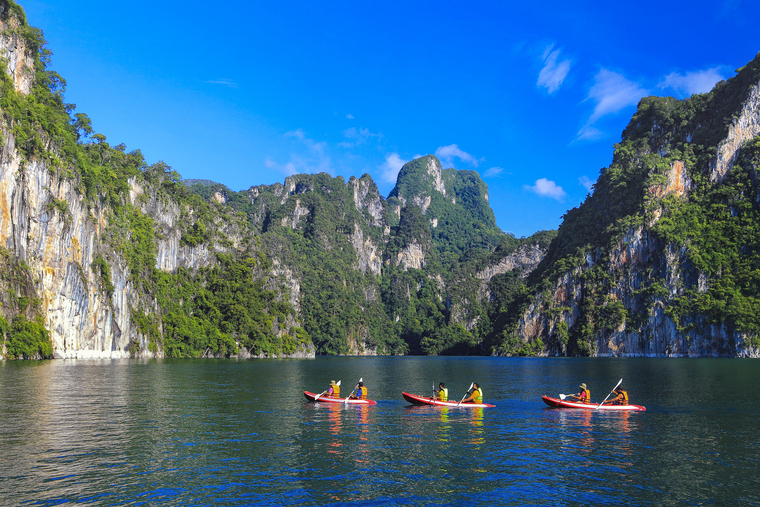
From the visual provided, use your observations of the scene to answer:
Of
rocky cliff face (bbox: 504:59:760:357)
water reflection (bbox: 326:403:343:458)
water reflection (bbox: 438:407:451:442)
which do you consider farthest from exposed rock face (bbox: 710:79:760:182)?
water reflection (bbox: 326:403:343:458)

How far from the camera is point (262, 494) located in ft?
50.5

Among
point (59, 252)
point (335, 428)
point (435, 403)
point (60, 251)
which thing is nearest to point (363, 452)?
point (335, 428)

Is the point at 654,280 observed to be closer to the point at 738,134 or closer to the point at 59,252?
the point at 738,134

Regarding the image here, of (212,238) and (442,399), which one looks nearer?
(442,399)

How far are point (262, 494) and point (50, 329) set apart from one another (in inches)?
2749

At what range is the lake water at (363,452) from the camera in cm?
1561

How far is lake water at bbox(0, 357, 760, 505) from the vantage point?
1561cm

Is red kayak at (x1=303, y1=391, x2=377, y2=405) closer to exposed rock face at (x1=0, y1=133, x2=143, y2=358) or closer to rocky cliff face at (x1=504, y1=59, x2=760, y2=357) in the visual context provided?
exposed rock face at (x1=0, y1=133, x2=143, y2=358)

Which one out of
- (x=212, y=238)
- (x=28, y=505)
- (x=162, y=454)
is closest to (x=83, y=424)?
(x=162, y=454)

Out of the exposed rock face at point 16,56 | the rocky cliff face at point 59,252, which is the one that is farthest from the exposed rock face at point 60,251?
the exposed rock face at point 16,56

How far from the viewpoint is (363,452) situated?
20875mm

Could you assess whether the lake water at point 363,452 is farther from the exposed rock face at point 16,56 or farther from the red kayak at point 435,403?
the exposed rock face at point 16,56

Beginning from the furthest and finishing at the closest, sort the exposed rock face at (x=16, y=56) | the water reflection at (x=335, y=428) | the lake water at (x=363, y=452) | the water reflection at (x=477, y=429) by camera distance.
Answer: the exposed rock face at (x=16, y=56), the water reflection at (x=477, y=429), the water reflection at (x=335, y=428), the lake water at (x=363, y=452)

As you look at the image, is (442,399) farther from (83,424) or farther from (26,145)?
(26,145)
